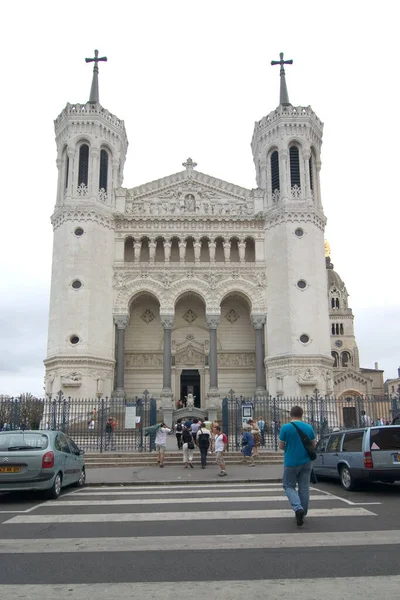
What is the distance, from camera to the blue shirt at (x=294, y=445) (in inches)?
300

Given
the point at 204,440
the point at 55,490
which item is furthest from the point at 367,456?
the point at 204,440

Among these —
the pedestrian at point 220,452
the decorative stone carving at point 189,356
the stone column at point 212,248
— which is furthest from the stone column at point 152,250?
the pedestrian at point 220,452

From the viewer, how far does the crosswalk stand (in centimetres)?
494

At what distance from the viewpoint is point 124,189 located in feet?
127

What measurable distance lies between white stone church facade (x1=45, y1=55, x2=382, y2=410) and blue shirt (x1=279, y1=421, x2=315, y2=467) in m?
26.5

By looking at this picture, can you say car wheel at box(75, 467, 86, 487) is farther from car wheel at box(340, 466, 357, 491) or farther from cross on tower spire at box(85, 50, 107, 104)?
cross on tower spire at box(85, 50, 107, 104)

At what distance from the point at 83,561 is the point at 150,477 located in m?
9.44

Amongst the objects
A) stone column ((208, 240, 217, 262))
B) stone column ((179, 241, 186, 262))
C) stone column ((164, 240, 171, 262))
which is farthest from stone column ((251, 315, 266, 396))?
stone column ((164, 240, 171, 262))

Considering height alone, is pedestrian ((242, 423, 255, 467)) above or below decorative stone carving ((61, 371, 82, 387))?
below

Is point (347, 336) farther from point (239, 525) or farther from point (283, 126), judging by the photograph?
point (239, 525)

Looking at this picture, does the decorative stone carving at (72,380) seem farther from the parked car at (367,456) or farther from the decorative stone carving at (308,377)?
the parked car at (367,456)

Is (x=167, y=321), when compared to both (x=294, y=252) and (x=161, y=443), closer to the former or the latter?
(x=294, y=252)

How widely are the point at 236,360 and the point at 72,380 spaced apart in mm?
11845

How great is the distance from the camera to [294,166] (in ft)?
128
